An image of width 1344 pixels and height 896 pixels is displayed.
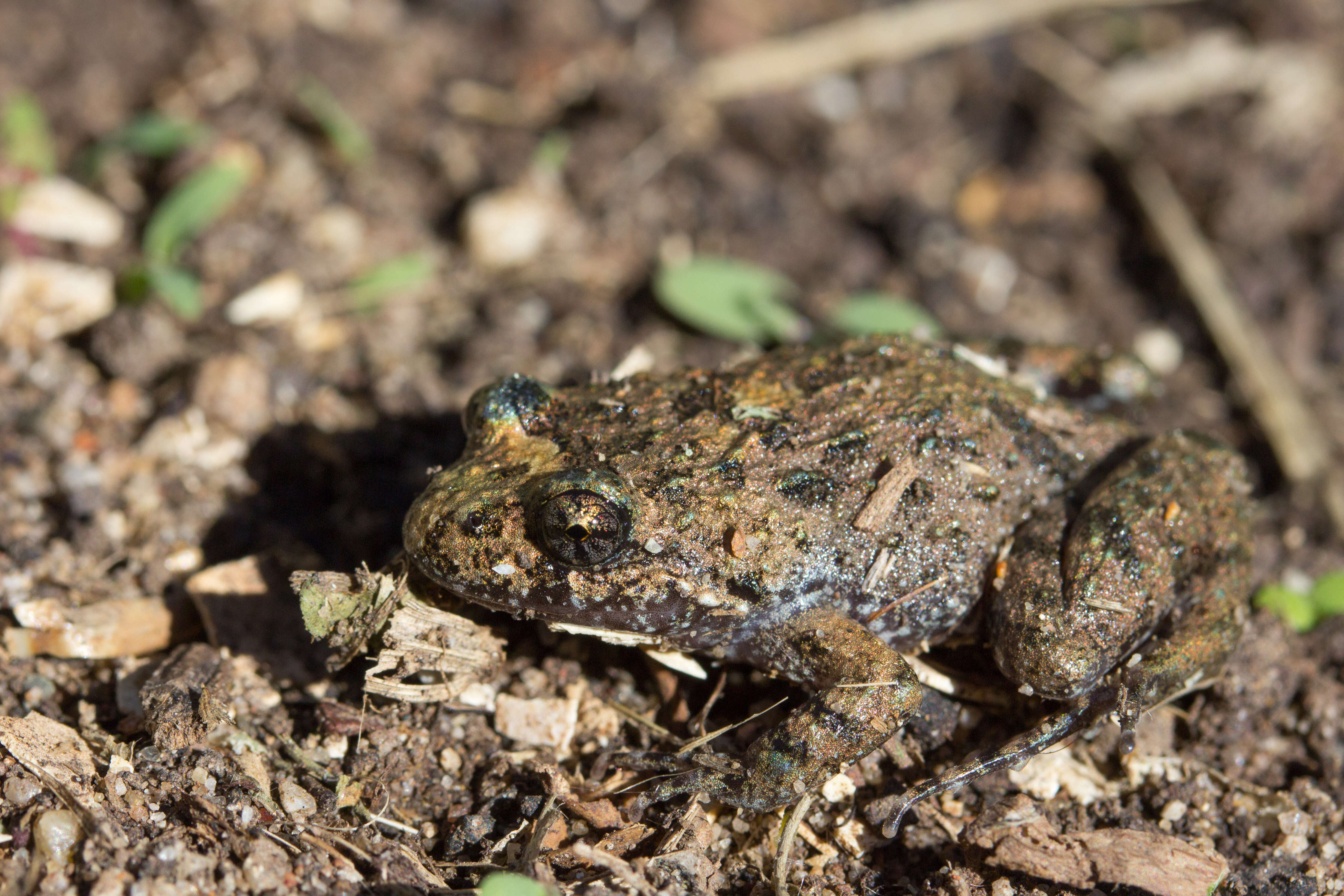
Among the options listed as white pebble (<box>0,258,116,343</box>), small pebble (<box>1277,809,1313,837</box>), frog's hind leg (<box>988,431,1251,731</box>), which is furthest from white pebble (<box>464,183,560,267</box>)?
small pebble (<box>1277,809,1313,837</box>)

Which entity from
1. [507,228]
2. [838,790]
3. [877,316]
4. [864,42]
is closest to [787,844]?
[838,790]

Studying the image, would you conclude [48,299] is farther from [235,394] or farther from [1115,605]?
[1115,605]

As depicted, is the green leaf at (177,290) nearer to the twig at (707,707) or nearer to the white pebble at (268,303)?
the white pebble at (268,303)

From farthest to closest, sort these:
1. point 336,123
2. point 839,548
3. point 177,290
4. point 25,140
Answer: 1. point 336,123
2. point 25,140
3. point 177,290
4. point 839,548

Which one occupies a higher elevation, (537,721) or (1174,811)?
(537,721)

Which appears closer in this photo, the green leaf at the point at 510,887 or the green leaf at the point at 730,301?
the green leaf at the point at 510,887

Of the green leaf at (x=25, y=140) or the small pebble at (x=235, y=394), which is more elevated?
the green leaf at (x=25, y=140)

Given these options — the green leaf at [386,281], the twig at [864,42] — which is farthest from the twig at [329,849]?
the twig at [864,42]
